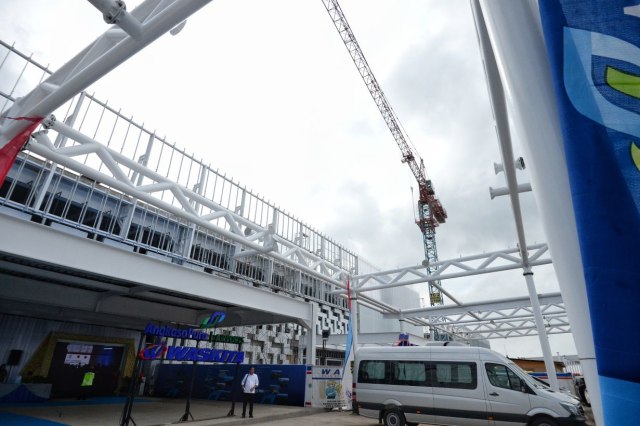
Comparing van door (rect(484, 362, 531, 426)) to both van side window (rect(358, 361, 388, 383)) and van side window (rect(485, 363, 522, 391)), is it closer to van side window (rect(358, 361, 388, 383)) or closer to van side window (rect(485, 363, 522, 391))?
van side window (rect(485, 363, 522, 391))

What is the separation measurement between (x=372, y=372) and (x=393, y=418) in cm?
148

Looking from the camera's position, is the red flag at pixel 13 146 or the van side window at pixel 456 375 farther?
the van side window at pixel 456 375

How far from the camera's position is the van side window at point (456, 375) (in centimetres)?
Result: 1017

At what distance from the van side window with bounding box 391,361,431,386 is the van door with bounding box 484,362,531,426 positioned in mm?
1768

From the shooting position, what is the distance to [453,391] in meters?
10.2

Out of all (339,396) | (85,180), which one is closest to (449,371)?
(339,396)

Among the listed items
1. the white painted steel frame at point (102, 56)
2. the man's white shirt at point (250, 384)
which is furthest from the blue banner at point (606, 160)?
the man's white shirt at point (250, 384)

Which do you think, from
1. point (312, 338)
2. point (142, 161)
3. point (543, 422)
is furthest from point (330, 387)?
point (142, 161)

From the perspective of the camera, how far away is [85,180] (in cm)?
984

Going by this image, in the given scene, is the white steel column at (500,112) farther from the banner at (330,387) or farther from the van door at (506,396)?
the banner at (330,387)

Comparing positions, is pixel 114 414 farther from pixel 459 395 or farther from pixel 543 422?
pixel 543 422

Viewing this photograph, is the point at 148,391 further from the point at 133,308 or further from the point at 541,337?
the point at 541,337

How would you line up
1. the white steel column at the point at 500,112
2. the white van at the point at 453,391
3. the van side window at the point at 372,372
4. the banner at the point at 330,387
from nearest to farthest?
1. the white steel column at the point at 500,112
2. the white van at the point at 453,391
3. the van side window at the point at 372,372
4. the banner at the point at 330,387

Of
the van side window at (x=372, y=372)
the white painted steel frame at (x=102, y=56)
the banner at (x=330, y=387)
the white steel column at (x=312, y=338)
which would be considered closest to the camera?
the white painted steel frame at (x=102, y=56)
